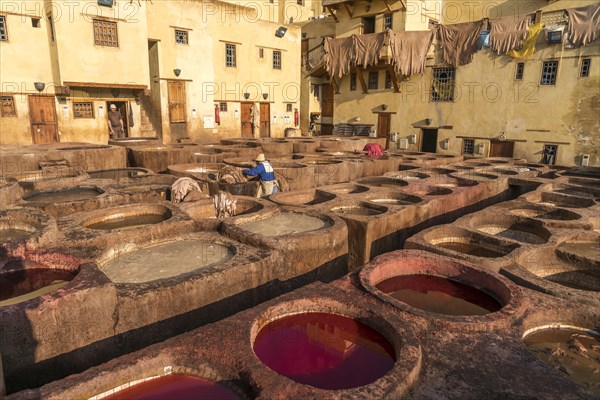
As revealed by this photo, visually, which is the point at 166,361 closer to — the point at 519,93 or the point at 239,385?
the point at 239,385

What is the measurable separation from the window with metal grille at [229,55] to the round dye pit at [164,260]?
69.8 feet

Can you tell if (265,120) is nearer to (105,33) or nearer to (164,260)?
(105,33)

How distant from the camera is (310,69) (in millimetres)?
32375

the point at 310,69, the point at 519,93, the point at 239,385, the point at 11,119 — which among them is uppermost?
the point at 310,69

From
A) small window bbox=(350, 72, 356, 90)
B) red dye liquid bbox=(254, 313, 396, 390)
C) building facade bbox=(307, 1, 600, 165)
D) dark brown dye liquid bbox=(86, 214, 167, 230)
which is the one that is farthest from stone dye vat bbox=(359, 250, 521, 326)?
small window bbox=(350, 72, 356, 90)

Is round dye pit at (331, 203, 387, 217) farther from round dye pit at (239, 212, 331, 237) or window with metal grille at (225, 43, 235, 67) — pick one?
window with metal grille at (225, 43, 235, 67)

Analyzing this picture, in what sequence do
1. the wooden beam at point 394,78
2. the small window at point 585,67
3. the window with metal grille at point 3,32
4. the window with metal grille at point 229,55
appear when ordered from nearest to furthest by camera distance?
1. the window with metal grille at point 3,32
2. the small window at point 585,67
3. the window with metal grille at point 229,55
4. the wooden beam at point 394,78

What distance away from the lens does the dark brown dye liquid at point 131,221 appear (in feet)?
26.5

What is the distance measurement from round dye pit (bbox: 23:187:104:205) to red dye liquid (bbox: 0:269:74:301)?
3.98 metres

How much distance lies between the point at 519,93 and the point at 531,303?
21.7 meters

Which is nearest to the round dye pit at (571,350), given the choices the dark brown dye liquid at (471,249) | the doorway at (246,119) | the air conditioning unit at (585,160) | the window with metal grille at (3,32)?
the dark brown dye liquid at (471,249)

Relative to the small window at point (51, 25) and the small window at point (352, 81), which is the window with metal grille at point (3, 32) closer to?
the small window at point (51, 25)

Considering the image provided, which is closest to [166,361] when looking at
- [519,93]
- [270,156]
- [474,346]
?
[474,346]

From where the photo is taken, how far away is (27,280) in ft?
18.7
